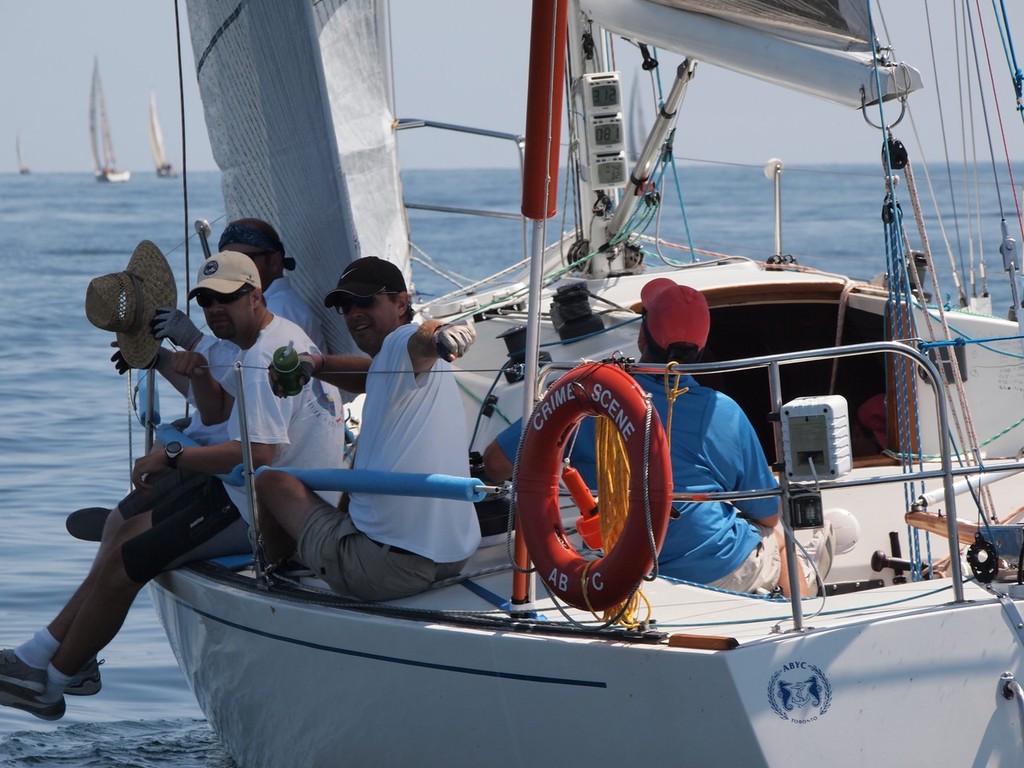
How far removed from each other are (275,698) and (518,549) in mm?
1050

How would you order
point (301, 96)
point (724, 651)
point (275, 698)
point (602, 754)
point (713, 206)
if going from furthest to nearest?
point (713, 206)
point (301, 96)
point (275, 698)
point (602, 754)
point (724, 651)

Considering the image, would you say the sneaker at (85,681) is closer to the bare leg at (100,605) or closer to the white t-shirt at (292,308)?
the bare leg at (100,605)

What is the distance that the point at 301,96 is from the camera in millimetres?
5070

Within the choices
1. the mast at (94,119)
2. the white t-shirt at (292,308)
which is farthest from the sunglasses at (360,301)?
the mast at (94,119)

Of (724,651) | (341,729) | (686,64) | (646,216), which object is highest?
(686,64)

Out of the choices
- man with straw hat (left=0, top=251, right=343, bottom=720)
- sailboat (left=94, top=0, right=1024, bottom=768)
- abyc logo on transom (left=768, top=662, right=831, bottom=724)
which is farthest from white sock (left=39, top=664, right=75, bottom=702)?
abyc logo on transom (left=768, top=662, right=831, bottom=724)

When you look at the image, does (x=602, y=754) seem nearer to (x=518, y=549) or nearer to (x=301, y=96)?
(x=518, y=549)

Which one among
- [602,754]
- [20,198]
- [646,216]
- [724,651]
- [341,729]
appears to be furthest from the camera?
[20,198]

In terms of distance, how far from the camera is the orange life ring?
10.4 feet

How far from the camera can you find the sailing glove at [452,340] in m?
3.50

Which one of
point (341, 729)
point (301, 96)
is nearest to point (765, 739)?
point (341, 729)

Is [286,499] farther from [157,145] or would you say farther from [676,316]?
[157,145]

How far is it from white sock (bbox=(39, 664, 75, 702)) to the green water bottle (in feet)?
4.67

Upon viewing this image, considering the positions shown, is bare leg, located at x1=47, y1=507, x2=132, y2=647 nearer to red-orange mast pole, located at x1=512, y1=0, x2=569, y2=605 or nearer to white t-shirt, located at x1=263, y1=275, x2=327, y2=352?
white t-shirt, located at x1=263, y1=275, x2=327, y2=352
